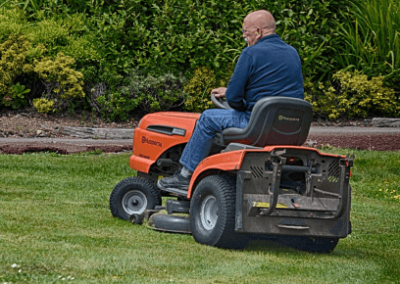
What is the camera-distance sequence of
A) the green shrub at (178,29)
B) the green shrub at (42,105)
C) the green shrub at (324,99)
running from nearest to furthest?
1. the green shrub at (42,105)
2. the green shrub at (178,29)
3. the green shrub at (324,99)

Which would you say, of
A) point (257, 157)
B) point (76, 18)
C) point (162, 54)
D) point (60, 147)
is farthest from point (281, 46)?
point (76, 18)

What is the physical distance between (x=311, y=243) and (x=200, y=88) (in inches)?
335

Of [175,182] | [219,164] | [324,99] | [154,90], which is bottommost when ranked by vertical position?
[324,99]

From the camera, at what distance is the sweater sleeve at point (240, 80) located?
17.5ft

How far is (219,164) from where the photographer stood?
5309 millimetres

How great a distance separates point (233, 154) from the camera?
5.21 metres

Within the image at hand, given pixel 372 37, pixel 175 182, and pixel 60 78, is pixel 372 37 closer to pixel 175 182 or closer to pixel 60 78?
pixel 60 78

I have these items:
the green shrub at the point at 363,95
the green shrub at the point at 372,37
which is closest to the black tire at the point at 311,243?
the green shrub at the point at 363,95

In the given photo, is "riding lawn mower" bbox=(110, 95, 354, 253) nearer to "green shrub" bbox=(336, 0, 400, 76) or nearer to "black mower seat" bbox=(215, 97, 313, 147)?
"black mower seat" bbox=(215, 97, 313, 147)

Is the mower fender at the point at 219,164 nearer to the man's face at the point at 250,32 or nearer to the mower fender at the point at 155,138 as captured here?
the mower fender at the point at 155,138

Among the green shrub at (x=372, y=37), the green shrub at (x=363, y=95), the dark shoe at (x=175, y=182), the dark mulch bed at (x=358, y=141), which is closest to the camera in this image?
the dark shoe at (x=175, y=182)

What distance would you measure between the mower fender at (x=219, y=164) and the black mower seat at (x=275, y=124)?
20 cm

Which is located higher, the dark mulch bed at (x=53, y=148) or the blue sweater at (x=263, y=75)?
the blue sweater at (x=263, y=75)

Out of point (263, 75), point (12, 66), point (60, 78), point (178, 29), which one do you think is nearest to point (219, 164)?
point (263, 75)
